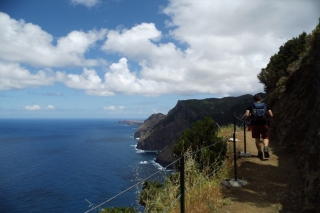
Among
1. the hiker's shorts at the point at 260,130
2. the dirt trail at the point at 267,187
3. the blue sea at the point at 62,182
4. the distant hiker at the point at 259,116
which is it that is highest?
the distant hiker at the point at 259,116

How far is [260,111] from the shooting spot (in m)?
8.05

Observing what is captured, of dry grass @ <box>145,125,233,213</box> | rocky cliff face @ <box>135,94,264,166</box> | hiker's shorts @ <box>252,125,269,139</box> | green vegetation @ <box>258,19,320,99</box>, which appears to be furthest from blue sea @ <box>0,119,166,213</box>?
rocky cliff face @ <box>135,94,264,166</box>

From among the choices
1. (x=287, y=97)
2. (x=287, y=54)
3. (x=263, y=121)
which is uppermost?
(x=287, y=54)

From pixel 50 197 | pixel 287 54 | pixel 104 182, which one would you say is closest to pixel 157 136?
pixel 104 182

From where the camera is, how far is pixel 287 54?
20.3 metres

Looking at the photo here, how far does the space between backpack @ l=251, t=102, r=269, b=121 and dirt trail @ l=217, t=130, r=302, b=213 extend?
178cm

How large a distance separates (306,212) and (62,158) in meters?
99.2

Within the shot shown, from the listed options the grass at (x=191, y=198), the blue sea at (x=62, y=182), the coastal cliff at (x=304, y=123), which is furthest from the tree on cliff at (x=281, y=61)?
the blue sea at (x=62, y=182)

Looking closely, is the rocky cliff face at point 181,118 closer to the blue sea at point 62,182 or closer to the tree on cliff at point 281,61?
the blue sea at point 62,182

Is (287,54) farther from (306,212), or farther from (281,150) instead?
(306,212)

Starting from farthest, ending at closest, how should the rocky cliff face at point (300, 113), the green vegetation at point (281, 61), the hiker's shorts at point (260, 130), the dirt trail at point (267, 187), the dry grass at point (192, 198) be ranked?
the green vegetation at point (281, 61) < the hiker's shorts at point (260, 130) < the rocky cliff face at point (300, 113) < the dirt trail at point (267, 187) < the dry grass at point (192, 198)

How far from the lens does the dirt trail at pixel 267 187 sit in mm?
5305

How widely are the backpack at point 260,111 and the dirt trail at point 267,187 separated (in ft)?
5.84

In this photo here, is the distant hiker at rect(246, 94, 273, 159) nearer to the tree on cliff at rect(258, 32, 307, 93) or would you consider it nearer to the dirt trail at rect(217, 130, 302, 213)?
the dirt trail at rect(217, 130, 302, 213)
